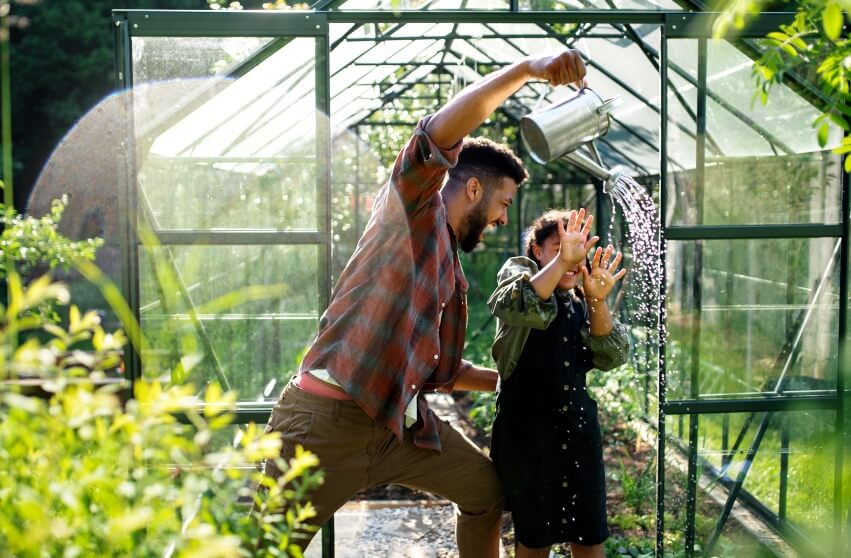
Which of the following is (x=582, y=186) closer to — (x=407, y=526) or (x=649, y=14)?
(x=407, y=526)

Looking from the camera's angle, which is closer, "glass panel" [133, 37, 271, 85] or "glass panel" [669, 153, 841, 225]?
"glass panel" [133, 37, 271, 85]

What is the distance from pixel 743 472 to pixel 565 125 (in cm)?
169

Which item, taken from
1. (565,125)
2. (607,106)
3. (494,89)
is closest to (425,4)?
(607,106)

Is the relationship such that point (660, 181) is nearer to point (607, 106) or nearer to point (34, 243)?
point (607, 106)

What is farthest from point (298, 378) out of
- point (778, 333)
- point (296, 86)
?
point (778, 333)

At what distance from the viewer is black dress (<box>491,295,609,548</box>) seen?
100 inches

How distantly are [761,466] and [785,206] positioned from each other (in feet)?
3.18

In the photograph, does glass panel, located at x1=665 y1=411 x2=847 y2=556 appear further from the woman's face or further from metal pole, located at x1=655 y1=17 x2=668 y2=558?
the woman's face

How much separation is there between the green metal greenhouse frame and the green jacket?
0.56 metres

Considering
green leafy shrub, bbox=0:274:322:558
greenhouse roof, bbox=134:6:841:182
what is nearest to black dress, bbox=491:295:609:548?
greenhouse roof, bbox=134:6:841:182

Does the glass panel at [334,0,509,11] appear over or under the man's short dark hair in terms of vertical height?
over

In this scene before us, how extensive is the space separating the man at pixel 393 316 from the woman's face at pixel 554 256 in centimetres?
34

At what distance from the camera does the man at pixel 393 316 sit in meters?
2.15

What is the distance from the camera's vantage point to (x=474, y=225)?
2434mm
